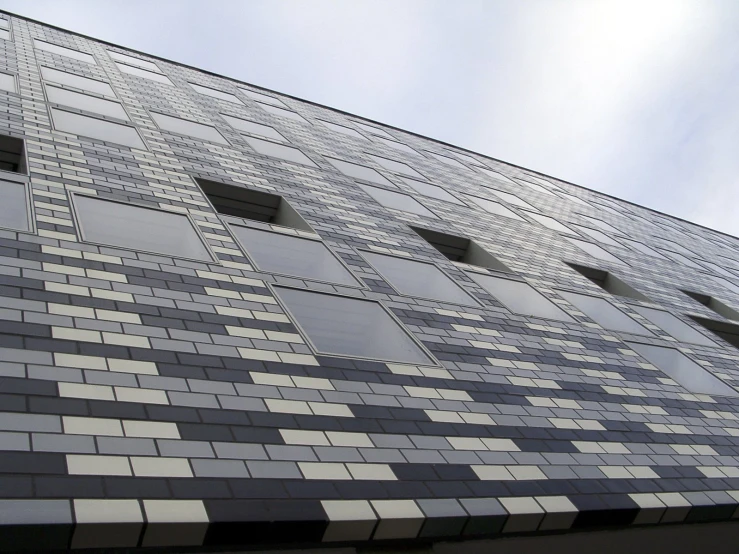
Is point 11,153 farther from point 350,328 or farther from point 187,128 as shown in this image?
point 350,328

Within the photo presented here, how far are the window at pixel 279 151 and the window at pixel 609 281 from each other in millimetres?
5142

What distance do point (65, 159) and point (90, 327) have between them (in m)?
3.82

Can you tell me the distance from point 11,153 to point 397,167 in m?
8.56

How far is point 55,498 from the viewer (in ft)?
11.6

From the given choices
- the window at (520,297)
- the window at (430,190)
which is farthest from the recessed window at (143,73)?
the window at (520,297)

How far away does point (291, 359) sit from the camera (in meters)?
5.84

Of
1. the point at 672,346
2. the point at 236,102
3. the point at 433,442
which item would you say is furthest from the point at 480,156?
the point at 433,442

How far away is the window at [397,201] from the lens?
39.0 feet

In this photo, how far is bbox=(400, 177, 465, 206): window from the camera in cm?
1401

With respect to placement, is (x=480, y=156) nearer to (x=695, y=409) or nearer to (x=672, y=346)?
(x=672, y=346)

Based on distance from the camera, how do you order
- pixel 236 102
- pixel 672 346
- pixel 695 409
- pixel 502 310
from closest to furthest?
pixel 695 409 < pixel 502 310 < pixel 672 346 < pixel 236 102

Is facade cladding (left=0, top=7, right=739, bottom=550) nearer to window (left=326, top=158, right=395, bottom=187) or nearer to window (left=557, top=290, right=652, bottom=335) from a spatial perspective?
window (left=557, top=290, right=652, bottom=335)

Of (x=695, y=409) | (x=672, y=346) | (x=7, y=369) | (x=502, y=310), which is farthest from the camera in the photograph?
(x=672, y=346)

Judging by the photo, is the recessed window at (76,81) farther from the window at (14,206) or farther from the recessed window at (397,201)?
the window at (14,206)
